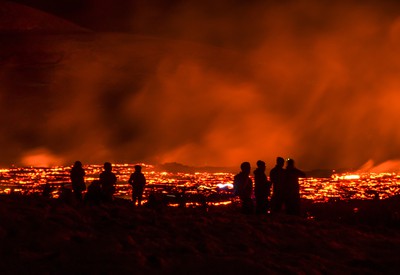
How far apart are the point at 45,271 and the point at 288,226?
5.90 metres

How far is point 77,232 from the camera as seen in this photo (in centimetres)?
917

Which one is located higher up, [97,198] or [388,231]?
[97,198]

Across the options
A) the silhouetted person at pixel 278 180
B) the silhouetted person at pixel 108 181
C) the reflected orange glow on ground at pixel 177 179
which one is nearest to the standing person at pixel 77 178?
the silhouetted person at pixel 108 181

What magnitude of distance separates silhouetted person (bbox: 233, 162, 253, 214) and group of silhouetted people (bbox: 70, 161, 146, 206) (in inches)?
134

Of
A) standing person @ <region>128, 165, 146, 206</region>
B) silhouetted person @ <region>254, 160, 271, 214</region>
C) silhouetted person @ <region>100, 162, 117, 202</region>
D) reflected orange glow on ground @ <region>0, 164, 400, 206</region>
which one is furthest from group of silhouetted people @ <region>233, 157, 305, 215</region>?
reflected orange glow on ground @ <region>0, 164, 400, 206</region>

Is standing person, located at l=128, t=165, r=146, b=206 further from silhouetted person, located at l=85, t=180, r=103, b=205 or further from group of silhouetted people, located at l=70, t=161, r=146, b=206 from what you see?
silhouetted person, located at l=85, t=180, r=103, b=205

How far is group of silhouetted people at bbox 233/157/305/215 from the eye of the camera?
47.4 feet

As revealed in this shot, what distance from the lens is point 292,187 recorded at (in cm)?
1452

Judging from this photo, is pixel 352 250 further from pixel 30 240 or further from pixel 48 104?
pixel 48 104

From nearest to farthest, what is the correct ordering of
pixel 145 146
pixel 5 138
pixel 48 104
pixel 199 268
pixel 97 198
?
pixel 199 268
pixel 97 198
pixel 5 138
pixel 48 104
pixel 145 146

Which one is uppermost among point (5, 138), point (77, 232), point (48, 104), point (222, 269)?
point (48, 104)

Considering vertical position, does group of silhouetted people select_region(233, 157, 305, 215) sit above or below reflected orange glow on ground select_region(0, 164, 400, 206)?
below

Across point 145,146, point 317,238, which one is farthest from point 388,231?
point 145,146

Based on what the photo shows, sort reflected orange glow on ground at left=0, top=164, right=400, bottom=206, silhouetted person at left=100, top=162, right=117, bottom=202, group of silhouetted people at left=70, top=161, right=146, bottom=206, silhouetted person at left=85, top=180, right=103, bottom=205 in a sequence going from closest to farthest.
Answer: silhouetted person at left=85, top=180, right=103, bottom=205
group of silhouetted people at left=70, top=161, right=146, bottom=206
silhouetted person at left=100, top=162, right=117, bottom=202
reflected orange glow on ground at left=0, top=164, right=400, bottom=206
